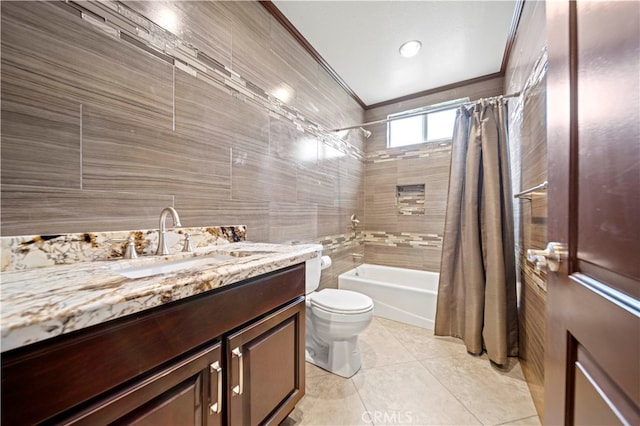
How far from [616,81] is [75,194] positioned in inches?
57.5

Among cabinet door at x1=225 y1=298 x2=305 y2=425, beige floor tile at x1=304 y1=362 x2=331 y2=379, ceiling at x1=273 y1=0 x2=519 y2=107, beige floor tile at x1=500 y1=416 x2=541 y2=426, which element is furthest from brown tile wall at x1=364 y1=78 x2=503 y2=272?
cabinet door at x1=225 y1=298 x2=305 y2=425

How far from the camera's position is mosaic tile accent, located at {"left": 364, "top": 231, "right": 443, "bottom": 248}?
2751mm

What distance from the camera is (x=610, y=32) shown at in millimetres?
414

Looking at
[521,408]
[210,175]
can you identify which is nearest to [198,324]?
[210,175]

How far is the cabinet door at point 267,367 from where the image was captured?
2.56ft

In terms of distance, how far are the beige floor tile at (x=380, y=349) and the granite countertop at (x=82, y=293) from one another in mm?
1339

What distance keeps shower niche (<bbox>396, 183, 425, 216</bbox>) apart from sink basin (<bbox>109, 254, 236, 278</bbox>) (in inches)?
92.9

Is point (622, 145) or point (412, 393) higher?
point (622, 145)

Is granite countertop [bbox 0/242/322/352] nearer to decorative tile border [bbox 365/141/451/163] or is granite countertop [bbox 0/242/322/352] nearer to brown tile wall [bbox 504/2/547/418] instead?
brown tile wall [bbox 504/2/547/418]

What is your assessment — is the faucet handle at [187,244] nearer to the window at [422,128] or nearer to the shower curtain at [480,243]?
the shower curtain at [480,243]

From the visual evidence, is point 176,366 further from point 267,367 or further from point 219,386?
point 267,367

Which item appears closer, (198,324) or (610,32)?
(610,32)

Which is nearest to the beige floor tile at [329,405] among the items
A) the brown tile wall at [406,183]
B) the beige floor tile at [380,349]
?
the beige floor tile at [380,349]

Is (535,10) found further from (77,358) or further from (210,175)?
(77,358)
